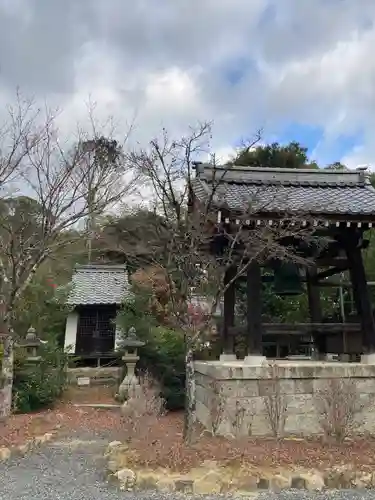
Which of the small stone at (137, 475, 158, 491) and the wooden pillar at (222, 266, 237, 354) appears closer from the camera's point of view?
the small stone at (137, 475, 158, 491)

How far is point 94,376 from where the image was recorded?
14.9 meters

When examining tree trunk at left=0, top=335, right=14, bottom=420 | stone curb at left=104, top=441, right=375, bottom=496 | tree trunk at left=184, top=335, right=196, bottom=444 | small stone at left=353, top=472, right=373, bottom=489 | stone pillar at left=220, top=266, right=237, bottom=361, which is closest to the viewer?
stone curb at left=104, top=441, right=375, bottom=496

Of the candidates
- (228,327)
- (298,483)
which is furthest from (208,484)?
(228,327)

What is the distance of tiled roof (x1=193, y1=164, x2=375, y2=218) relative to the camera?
767cm

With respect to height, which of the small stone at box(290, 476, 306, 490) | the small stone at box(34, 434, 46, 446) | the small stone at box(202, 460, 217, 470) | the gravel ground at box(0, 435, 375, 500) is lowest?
the gravel ground at box(0, 435, 375, 500)

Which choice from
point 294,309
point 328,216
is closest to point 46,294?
point 294,309

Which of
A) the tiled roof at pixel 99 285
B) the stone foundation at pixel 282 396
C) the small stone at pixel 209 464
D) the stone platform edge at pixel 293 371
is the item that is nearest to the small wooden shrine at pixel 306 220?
the stone platform edge at pixel 293 371

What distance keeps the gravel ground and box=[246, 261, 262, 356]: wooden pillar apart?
118 inches

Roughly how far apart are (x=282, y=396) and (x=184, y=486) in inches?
109

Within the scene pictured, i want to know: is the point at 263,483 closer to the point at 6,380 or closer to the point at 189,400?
the point at 189,400

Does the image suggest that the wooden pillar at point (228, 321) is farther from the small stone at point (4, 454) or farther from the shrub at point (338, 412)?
the small stone at point (4, 454)

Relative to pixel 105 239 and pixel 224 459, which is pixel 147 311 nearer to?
pixel 105 239

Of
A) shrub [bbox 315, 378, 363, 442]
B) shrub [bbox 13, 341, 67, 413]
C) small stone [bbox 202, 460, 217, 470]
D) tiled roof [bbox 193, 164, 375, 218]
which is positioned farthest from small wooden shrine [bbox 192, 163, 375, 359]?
shrub [bbox 13, 341, 67, 413]

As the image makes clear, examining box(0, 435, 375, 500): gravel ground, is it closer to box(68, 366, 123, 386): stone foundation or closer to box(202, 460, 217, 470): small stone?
box(202, 460, 217, 470): small stone
